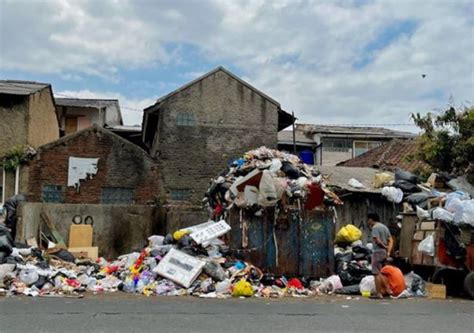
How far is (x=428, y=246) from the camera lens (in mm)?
11773

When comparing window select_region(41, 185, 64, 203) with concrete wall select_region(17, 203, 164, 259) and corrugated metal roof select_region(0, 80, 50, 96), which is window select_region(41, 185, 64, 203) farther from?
concrete wall select_region(17, 203, 164, 259)

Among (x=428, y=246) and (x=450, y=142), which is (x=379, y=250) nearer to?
(x=428, y=246)

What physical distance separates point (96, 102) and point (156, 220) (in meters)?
20.9

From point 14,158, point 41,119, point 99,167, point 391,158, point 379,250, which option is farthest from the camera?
point 41,119

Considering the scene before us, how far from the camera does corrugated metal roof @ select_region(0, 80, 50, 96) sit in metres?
24.8

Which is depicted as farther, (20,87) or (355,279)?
(20,87)

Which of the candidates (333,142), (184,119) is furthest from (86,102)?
(333,142)

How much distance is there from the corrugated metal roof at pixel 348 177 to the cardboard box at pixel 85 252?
7.13m

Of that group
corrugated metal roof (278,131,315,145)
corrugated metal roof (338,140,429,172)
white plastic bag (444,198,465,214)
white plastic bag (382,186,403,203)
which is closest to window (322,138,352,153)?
corrugated metal roof (278,131,315,145)

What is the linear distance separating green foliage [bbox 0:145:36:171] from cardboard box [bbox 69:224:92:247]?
8613 millimetres

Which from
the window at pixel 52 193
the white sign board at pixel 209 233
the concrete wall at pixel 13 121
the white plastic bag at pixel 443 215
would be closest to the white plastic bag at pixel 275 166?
the white sign board at pixel 209 233

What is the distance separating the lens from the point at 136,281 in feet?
38.1

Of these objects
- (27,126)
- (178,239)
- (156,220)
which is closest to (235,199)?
(178,239)

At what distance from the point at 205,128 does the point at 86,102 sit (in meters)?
11.4
